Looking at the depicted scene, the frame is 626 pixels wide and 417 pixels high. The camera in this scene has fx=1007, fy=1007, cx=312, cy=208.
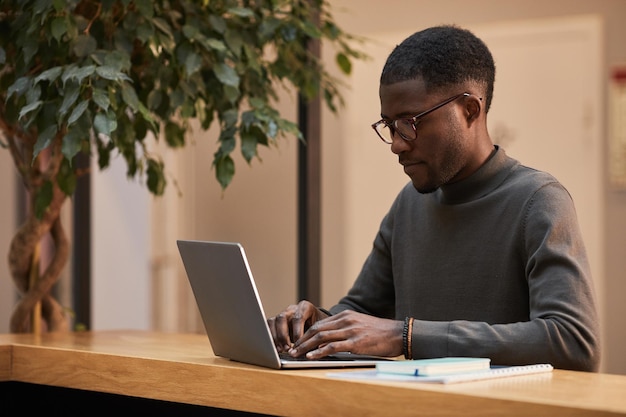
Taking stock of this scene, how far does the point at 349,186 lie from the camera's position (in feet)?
12.2

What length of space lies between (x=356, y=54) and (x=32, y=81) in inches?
36.9

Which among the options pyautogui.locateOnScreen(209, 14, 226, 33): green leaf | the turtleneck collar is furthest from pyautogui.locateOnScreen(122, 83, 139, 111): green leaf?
the turtleneck collar

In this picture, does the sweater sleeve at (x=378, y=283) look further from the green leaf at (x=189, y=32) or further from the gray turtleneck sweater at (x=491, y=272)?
the green leaf at (x=189, y=32)

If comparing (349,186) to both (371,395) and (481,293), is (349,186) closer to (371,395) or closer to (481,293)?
(481,293)

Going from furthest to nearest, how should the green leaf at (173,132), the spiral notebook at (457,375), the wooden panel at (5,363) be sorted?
the green leaf at (173,132) → the wooden panel at (5,363) → the spiral notebook at (457,375)

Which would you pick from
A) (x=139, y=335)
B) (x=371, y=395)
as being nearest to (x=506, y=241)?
(x=371, y=395)

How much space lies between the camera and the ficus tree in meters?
2.18

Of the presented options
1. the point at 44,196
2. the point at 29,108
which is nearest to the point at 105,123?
the point at 29,108

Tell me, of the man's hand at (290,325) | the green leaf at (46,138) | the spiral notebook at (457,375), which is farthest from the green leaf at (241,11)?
the spiral notebook at (457,375)

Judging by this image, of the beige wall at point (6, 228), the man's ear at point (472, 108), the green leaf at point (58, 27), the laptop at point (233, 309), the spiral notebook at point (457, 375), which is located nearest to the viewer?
the spiral notebook at point (457, 375)

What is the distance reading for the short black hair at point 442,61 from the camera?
5.96 feet

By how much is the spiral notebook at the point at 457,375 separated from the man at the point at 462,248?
0.08m

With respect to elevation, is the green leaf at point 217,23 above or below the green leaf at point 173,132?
above

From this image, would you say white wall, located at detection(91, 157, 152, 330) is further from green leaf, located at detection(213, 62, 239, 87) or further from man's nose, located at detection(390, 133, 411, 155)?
man's nose, located at detection(390, 133, 411, 155)
